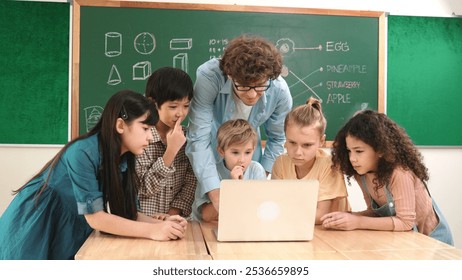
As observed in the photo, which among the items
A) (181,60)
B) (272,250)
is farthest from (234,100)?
(181,60)

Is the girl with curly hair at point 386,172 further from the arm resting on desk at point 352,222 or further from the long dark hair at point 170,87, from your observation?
the long dark hair at point 170,87

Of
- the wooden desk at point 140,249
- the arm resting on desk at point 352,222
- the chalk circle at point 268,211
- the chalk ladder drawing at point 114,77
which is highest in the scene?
the chalk ladder drawing at point 114,77

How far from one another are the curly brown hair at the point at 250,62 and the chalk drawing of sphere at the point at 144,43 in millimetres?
1339

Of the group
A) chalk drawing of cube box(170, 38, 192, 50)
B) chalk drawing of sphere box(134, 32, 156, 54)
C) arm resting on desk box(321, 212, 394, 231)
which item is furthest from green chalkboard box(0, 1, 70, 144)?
arm resting on desk box(321, 212, 394, 231)

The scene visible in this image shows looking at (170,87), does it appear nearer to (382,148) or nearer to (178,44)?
(382,148)

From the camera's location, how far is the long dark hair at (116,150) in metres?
1.30

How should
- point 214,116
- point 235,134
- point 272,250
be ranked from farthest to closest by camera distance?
point 214,116
point 235,134
point 272,250

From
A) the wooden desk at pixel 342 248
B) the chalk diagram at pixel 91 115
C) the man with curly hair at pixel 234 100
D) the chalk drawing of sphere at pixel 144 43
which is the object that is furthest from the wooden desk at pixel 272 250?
the chalk drawing of sphere at pixel 144 43

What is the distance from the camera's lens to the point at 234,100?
5.77 ft

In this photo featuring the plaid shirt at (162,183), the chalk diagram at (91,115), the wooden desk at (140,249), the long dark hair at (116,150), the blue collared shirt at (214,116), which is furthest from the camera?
the chalk diagram at (91,115)

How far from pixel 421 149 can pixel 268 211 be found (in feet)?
7.28

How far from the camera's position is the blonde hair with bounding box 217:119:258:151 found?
1582mm

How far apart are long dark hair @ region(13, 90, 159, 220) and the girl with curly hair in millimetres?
611

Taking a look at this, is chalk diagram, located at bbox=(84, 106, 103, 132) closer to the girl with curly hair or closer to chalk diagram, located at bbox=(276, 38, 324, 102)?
chalk diagram, located at bbox=(276, 38, 324, 102)
